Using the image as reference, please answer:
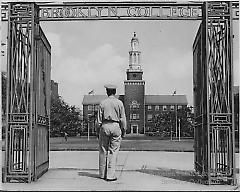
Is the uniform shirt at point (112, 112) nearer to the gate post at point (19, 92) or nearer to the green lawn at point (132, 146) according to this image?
the gate post at point (19, 92)

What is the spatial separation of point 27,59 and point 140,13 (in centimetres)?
285

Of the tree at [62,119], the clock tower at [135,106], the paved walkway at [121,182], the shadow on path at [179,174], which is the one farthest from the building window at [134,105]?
the paved walkway at [121,182]

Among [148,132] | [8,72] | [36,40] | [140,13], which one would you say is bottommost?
[148,132]

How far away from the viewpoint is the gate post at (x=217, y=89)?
32.9 feet

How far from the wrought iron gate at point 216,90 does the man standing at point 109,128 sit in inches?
77.5

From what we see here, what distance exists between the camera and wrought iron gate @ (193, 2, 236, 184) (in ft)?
32.9

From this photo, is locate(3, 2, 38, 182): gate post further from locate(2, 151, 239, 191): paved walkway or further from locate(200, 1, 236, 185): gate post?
locate(200, 1, 236, 185): gate post

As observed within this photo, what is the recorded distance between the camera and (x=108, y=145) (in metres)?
10.8

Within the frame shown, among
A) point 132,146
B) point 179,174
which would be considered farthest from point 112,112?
point 132,146

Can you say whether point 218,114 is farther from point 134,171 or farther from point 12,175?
point 12,175

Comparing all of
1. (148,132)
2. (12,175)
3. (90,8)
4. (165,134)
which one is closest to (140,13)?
(90,8)

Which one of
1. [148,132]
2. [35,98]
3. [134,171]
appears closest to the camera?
[35,98]

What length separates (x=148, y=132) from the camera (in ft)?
217

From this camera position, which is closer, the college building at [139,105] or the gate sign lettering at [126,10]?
the gate sign lettering at [126,10]
